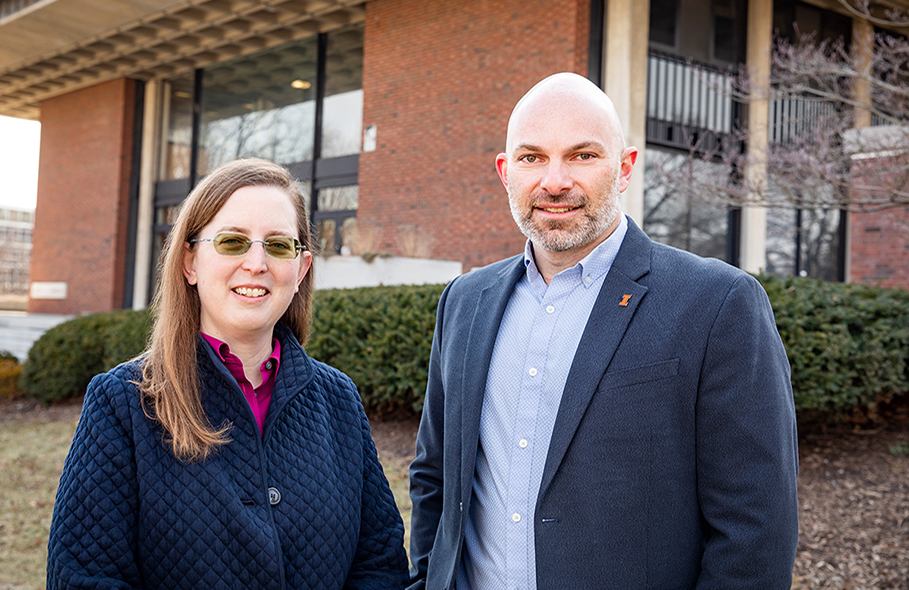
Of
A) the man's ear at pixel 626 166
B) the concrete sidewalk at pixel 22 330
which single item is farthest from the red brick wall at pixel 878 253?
the concrete sidewalk at pixel 22 330

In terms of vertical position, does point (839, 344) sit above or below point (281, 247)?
below

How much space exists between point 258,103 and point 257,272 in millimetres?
16347

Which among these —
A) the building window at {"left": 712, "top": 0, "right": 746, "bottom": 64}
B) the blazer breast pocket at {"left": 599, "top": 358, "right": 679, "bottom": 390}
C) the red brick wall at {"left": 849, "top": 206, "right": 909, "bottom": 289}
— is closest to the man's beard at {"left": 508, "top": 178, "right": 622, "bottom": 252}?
the blazer breast pocket at {"left": 599, "top": 358, "right": 679, "bottom": 390}

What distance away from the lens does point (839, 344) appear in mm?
6312

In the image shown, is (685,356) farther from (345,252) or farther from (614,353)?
(345,252)

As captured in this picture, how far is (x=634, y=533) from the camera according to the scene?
1.84 m

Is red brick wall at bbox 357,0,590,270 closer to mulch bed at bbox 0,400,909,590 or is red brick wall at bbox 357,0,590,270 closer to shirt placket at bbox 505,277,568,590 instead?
mulch bed at bbox 0,400,909,590

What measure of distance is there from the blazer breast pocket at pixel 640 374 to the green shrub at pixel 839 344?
4895 millimetres

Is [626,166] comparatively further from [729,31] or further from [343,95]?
[343,95]

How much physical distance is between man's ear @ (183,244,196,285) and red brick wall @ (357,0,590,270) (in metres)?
9.33

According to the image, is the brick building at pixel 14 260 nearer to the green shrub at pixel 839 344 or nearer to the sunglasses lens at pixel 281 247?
the green shrub at pixel 839 344

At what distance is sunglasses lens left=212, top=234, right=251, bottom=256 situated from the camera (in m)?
1.99

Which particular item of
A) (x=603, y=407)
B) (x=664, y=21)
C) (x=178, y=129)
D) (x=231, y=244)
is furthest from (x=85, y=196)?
(x=603, y=407)

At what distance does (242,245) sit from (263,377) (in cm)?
40
